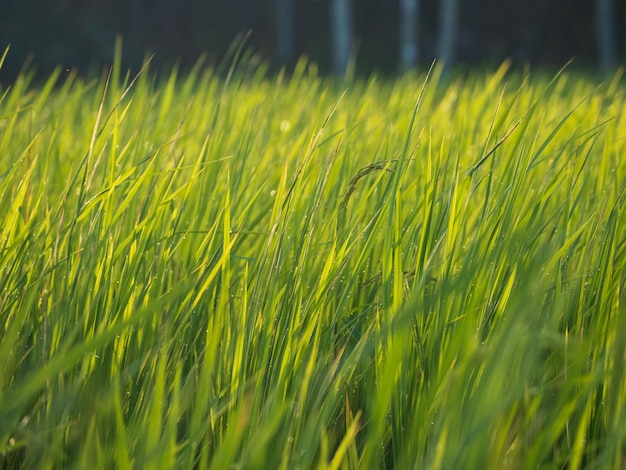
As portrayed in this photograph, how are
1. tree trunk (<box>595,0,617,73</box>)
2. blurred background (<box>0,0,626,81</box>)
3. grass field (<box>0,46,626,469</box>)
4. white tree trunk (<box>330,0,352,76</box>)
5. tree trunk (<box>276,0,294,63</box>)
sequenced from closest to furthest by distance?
grass field (<box>0,46,626,469</box>) < white tree trunk (<box>330,0,352,76</box>) < tree trunk (<box>595,0,617,73</box>) < blurred background (<box>0,0,626,81</box>) < tree trunk (<box>276,0,294,63</box>)

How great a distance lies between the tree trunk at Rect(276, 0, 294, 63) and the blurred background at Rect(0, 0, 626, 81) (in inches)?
0.7

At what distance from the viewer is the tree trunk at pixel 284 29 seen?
13750 mm

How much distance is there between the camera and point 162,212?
1136 millimetres

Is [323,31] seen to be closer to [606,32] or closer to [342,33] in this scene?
[342,33]

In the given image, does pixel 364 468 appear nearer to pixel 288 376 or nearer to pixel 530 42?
pixel 288 376

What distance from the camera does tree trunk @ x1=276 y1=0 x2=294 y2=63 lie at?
1375cm

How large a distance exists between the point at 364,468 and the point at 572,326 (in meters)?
0.49

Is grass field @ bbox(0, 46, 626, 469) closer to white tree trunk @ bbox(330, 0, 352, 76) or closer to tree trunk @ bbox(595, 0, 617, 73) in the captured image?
white tree trunk @ bbox(330, 0, 352, 76)

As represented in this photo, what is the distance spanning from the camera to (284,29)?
45.4ft

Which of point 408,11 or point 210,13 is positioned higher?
point 210,13

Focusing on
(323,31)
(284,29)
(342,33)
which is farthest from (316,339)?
(323,31)


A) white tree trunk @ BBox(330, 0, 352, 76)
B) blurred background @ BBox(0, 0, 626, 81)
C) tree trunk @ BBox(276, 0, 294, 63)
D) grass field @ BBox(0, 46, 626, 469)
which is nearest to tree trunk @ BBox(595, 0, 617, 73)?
blurred background @ BBox(0, 0, 626, 81)

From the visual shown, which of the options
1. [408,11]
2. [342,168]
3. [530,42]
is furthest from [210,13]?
[342,168]

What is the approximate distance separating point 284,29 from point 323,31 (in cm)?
121
